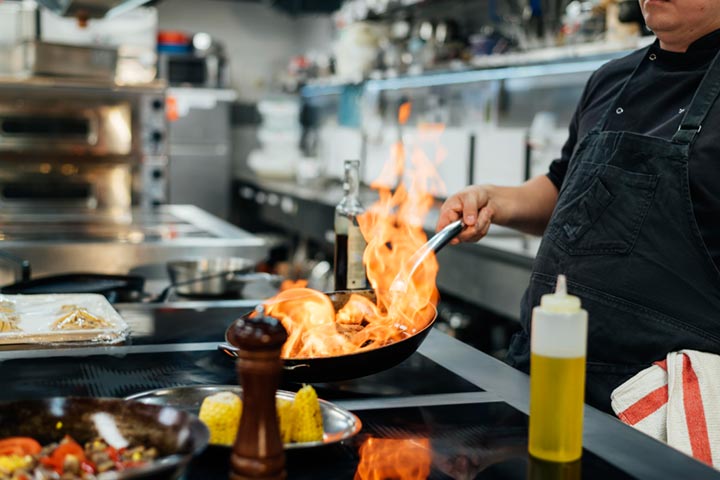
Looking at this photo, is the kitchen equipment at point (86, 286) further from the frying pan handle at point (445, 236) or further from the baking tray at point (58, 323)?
the frying pan handle at point (445, 236)

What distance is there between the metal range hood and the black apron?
2.19 metres

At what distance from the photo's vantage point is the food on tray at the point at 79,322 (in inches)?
Answer: 66.6

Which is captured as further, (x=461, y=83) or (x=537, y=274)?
(x=461, y=83)

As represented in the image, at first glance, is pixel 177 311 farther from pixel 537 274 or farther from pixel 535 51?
pixel 535 51

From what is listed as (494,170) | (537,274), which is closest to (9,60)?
(494,170)

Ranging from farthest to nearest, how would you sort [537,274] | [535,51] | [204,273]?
[535,51]
[204,273]
[537,274]

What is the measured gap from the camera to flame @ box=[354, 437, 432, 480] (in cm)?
101

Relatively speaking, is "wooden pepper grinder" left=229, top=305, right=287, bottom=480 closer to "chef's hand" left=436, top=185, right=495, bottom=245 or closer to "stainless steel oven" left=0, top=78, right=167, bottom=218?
"chef's hand" left=436, top=185, right=495, bottom=245

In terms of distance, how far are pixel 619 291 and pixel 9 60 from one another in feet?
16.9

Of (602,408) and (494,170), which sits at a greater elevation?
(494,170)

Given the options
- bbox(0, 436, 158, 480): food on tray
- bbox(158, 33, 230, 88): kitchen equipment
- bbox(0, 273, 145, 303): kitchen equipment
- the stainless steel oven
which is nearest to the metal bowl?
bbox(0, 273, 145, 303): kitchen equipment

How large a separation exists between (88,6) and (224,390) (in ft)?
8.71

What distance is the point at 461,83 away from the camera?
5.75m

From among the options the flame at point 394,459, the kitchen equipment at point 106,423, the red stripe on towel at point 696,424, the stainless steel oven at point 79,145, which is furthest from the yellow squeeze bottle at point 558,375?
the stainless steel oven at point 79,145
